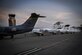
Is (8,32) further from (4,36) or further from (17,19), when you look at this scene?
(17,19)

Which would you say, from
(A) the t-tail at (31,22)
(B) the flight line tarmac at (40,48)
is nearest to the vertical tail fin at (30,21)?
(A) the t-tail at (31,22)

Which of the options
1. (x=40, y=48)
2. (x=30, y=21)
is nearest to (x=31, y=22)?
(x=30, y=21)

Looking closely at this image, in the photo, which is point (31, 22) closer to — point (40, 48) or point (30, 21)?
point (30, 21)

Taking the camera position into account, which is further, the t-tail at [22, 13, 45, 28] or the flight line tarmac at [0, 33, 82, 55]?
the t-tail at [22, 13, 45, 28]

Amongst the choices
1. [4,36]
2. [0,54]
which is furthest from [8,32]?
[0,54]

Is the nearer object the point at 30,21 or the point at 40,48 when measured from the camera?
the point at 40,48

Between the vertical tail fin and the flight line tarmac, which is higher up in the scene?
the vertical tail fin

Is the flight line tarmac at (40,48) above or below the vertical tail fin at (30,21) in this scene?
below

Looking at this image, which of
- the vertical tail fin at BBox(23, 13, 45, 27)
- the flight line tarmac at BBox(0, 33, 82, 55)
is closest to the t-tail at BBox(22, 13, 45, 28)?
the vertical tail fin at BBox(23, 13, 45, 27)

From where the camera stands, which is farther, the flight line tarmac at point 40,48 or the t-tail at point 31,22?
the t-tail at point 31,22

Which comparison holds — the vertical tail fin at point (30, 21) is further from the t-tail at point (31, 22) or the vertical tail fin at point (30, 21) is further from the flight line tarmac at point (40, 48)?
the flight line tarmac at point (40, 48)

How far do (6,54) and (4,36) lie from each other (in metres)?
3.68

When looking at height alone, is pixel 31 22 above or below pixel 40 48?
above

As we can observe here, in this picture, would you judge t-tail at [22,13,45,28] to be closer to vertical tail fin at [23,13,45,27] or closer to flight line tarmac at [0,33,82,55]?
vertical tail fin at [23,13,45,27]
